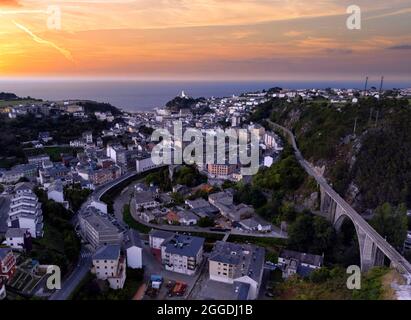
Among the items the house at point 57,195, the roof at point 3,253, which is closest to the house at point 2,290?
the roof at point 3,253

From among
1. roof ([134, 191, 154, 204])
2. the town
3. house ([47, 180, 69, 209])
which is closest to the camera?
the town

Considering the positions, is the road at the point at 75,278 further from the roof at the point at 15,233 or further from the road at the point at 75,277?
the roof at the point at 15,233

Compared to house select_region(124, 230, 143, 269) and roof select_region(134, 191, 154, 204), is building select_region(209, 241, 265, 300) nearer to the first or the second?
house select_region(124, 230, 143, 269)

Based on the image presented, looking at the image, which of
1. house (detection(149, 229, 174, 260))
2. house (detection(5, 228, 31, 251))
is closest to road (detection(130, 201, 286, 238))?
house (detection(149, 229, 174, 260))

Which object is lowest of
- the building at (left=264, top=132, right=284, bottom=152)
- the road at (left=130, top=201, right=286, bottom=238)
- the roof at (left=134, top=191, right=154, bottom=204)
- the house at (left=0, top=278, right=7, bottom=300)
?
the road at (left=130, top=201, right=286, bottom=238)

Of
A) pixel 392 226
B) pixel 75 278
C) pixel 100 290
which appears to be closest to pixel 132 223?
pixel 75 278

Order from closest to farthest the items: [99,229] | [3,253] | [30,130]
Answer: [3,253] < [99,229] < [30,130]

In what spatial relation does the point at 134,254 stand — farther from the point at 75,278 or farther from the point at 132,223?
the point at 132,223
